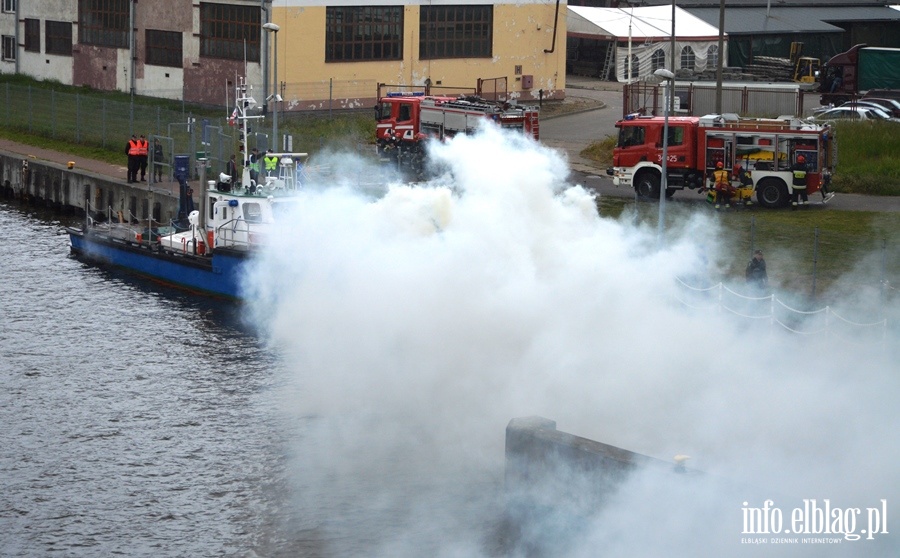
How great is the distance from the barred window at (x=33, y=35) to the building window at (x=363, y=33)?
54.6 ft

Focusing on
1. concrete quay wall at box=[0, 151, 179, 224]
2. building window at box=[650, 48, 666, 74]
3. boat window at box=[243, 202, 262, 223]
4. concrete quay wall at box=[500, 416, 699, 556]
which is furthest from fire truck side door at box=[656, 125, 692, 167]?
building window at box=[650, 48, 666, 74]

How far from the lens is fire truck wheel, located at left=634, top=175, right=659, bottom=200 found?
135ft

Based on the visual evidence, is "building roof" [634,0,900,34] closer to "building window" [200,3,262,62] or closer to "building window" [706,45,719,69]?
"building window" [706,45,719,69]

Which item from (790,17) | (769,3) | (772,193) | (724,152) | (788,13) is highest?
(769,3)

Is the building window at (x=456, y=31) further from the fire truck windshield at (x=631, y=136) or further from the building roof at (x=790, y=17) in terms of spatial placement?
the fire truck windshield at (x=631, y=136)

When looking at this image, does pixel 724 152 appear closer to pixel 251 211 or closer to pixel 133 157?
pixel 251 211

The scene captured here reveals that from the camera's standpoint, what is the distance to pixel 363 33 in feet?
185

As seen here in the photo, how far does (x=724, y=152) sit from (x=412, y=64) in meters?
21.3

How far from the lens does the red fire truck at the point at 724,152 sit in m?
39.2

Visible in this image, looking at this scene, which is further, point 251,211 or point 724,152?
point 724,152

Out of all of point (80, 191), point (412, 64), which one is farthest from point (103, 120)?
point (412, 64)

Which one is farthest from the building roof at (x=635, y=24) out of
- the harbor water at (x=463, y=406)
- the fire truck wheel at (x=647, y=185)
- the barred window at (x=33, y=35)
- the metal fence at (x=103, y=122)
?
the harbor water at (x=463, y=406)

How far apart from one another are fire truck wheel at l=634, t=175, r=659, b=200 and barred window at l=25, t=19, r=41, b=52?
34124mm

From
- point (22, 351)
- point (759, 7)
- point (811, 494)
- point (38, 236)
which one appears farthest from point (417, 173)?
point (759, 7)
